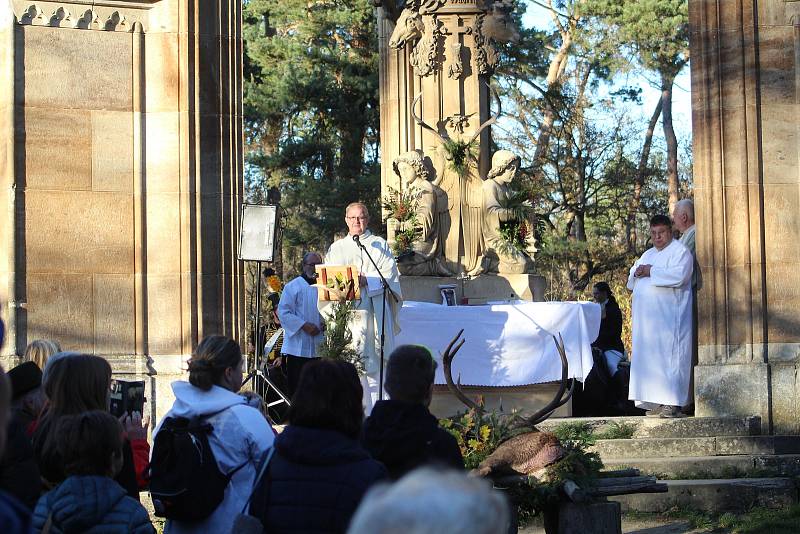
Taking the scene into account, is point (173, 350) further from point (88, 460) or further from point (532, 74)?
point (532, 74)

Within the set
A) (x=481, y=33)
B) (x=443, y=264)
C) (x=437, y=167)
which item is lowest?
(x=443, y=264)

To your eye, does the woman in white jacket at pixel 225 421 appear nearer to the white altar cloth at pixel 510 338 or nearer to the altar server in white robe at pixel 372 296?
the altar server in white robe at pixel 372 296

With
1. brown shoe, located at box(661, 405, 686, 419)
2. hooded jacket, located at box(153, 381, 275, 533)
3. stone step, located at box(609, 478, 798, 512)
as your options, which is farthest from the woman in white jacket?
brown shoe, located at box(661, 405, 686, 419)

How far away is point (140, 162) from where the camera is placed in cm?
1060

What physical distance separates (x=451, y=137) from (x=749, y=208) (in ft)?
14.3

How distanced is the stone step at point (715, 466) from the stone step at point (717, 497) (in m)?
0.55

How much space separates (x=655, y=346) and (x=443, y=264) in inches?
137

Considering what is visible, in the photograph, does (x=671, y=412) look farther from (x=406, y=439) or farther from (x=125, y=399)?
(x=406, y=439)

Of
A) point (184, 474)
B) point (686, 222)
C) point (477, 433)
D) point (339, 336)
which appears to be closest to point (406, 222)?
point (686, 222)

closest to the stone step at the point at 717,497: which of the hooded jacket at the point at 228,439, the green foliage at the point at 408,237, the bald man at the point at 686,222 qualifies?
the bald man at the point at 686,222

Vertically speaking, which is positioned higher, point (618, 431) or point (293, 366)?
point (293, 366)

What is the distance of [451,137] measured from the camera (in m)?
15.9

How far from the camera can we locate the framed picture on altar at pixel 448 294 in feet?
48.6

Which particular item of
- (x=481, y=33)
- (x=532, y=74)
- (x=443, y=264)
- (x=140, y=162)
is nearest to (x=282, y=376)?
(x=443, y=264)
